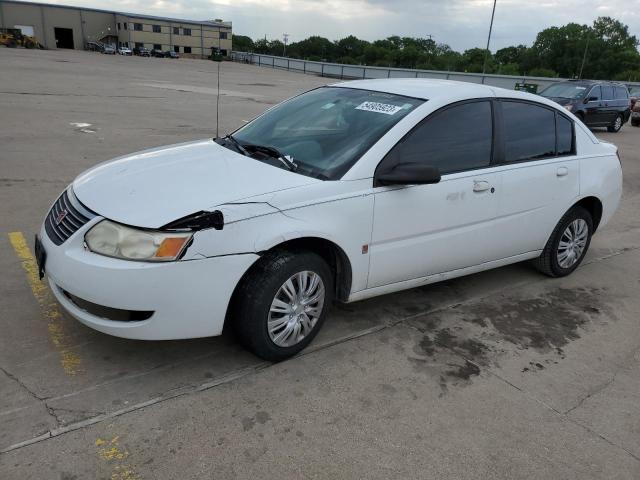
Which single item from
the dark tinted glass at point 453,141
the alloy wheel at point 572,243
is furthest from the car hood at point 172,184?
the alloy wheel at point 572,243

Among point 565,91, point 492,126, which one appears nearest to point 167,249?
point 492,126

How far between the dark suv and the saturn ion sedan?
42.2 ft

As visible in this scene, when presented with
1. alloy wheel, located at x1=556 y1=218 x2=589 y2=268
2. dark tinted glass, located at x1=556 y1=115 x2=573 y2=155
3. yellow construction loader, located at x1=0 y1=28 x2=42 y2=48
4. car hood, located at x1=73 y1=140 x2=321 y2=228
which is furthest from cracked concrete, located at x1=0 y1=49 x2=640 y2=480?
yellow construction loader, located at x1=0 y1=28 x2=42 y2=48

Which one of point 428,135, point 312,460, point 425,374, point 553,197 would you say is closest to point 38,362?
point 312,460

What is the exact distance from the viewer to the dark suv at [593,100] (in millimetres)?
16000

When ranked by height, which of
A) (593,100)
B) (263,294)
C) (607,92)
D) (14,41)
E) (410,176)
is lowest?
(263,294)

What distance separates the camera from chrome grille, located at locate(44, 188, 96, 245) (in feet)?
9.72

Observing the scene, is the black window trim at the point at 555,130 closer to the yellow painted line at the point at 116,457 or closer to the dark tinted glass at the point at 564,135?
the dark tinted glass at the point at 564,135

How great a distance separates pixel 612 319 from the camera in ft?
14.0

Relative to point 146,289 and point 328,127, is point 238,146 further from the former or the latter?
point 146,289

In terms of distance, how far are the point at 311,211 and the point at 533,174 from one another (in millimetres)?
2134

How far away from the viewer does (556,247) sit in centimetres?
A: 476

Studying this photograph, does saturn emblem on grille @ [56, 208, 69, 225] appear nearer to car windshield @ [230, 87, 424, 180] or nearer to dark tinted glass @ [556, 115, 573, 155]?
car windshield @ [230, 87, 424, 180]

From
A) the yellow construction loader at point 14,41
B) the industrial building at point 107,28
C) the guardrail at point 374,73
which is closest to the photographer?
the guardrail at point 374,73
